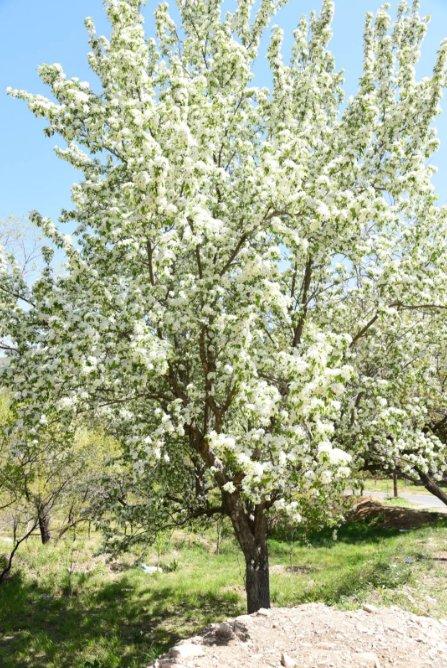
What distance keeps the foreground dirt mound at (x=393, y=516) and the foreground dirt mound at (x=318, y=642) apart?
2078cm

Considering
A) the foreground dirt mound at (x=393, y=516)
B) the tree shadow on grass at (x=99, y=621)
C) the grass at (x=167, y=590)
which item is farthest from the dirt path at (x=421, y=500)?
the tree shadow on grass at (x=99, y=621)

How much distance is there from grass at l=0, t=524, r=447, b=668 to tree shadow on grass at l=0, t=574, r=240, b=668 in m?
0.04

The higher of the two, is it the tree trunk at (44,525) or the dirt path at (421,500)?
the tree trunk at (44,525)

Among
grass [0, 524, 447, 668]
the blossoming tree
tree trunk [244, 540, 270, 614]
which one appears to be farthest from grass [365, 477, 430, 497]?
the blossoming tree

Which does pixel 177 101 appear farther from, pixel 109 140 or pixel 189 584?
pixel 189 584

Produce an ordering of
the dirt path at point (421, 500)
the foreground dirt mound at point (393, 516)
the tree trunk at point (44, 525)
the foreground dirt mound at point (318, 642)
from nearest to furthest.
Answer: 1. the foreground dirt mound at point (318, 642)
2. the tree trunk at point (44, 525)
3. the foreground dirt mound at point (393, 516)
4. the dirt path at point (421, 500)

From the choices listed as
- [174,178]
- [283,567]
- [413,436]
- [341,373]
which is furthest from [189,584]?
[174,178]

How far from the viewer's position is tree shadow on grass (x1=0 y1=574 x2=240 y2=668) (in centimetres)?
1420

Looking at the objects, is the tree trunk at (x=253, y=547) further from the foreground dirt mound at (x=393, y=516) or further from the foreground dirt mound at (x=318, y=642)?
the foreground dirt mound at (x=393, y=516)

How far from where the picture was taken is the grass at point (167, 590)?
1429cm

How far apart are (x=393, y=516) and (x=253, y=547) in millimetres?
22388

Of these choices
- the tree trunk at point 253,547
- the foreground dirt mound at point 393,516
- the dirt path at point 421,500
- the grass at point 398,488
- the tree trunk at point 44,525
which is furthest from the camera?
the grass at point 398,488

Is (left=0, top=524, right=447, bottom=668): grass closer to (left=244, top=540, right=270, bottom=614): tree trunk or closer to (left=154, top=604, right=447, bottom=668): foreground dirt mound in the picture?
(left=154, top=604, right=447, bottom=668): foreground dirt mound

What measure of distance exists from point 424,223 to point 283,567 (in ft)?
56.5
